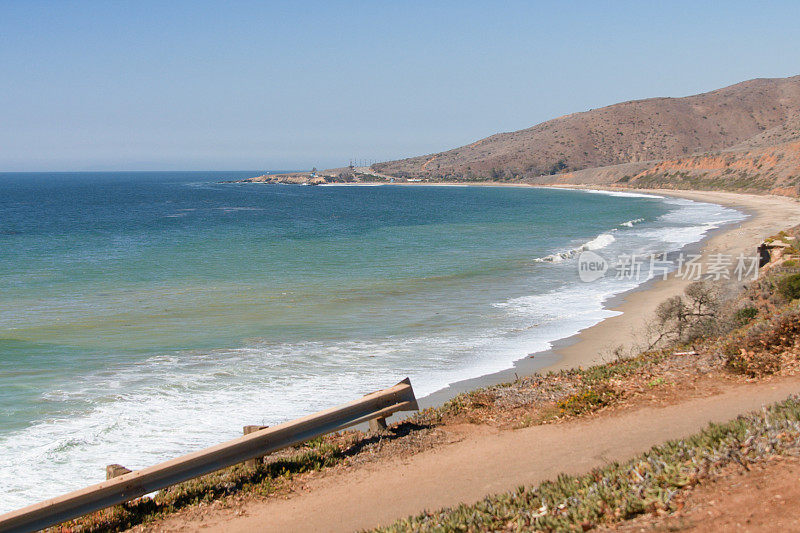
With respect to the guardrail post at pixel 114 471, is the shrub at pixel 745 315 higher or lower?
lower

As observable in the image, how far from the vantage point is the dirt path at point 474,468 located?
5496 millimetres

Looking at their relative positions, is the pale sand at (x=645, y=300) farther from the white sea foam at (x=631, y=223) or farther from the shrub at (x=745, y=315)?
the white sea foam at (x=631, y=223)

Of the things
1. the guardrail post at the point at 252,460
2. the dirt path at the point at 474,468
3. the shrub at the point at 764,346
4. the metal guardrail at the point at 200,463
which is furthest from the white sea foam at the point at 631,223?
the guardrail post at the point at 252,460

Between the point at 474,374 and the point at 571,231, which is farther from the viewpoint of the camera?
the point at 571,231

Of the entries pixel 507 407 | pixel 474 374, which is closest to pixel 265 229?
pixel 474 374

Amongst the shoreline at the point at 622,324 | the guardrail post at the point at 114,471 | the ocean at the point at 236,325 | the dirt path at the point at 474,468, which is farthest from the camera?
the shoreline at the point at 622,324

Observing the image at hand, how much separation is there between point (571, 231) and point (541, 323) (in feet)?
99.1

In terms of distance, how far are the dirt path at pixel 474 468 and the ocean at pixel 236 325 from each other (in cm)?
394

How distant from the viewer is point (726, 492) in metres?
A: 4.42

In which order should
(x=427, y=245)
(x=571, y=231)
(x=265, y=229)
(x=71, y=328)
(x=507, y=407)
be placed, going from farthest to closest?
(x=265, y=229)
(x=571, y=231)
(x=427, y=245)
(x=71, y=328)
(x=507, y=407)

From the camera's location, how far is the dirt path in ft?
18.0

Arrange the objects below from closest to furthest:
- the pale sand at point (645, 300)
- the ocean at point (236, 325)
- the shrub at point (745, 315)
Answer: the ocean at point (236, 325), the shrub at point (745, 315), the pale sand at point (645, 300)

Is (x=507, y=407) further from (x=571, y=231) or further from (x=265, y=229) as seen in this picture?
(x=265, y=229)

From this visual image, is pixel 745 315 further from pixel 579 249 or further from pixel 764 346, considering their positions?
pixel 579 249
